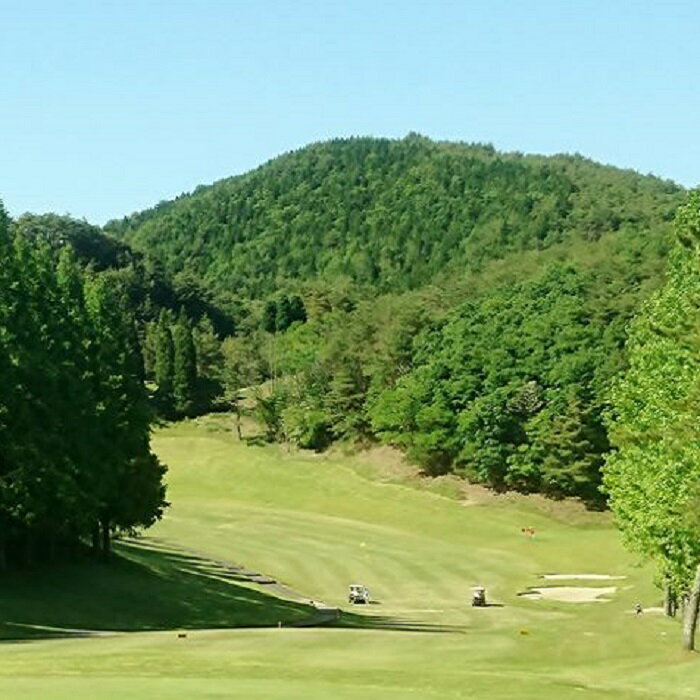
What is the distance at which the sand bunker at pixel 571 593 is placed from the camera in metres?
58.1

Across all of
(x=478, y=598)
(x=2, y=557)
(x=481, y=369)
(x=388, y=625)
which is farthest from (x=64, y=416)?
(x=481, y=369)

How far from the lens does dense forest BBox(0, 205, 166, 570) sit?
4256 centimetres

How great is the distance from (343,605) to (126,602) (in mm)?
12053

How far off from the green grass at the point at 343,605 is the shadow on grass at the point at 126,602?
5.4 inches

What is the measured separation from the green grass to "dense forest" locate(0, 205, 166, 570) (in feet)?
7.92

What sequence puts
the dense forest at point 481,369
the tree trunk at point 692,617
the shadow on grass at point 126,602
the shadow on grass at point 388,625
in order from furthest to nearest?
the dense forest at point 481,369
the shadow on grass at point 388,625
the shadow on grass at point 126,602
the tree trunk at point 692,617

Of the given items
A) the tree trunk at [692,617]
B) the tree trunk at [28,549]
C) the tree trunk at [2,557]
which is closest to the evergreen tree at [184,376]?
the tree trunk at [28,549]

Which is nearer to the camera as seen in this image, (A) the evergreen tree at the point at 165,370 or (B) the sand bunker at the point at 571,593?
(B) the sand bunker at the point at 571,593

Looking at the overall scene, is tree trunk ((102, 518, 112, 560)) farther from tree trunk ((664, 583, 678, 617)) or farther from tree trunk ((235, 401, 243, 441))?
tree trunk ((235, 401, 243, 441))

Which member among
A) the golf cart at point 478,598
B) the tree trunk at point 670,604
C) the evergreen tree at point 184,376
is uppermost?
the evergreen tree at point 184,376

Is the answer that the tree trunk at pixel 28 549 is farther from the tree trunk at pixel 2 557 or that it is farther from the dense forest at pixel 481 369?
the dense forest at pixel 481 369

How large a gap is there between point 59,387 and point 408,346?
79.8m

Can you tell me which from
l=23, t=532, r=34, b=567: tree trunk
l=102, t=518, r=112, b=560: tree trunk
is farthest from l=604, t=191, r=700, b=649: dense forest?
l=102, t=518, r=112, b=560: tree trunk

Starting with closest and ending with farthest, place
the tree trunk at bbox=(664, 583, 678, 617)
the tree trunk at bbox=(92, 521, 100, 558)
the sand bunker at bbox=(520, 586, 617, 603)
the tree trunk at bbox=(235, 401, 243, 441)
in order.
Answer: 1. the tree trunk at bbox=(664, 583, 678, 617)
2. the tree trunk at bbox=(92, 521, 100, 558)
3. the sand bunker at bbox=(520, 586, 617, 603)
4. the tree trunk at bbox=(235, 401, 243, 441)
